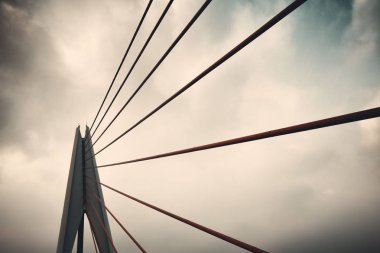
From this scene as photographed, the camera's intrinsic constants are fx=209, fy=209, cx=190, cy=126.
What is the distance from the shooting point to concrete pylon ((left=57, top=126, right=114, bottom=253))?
363 cm

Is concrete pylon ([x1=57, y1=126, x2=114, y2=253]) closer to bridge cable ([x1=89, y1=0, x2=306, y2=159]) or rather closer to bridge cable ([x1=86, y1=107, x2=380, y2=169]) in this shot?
bridge cable ([x1=89, y1=0, x2=306, y2=159])

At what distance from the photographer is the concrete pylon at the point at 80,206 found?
363 cm

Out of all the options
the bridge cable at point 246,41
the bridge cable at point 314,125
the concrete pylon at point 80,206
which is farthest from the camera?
the concrete pylon at point 80,206

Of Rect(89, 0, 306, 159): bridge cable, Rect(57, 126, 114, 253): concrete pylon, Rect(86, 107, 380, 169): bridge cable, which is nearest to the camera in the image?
Rect(86, 107, 380, 169): bridge cable

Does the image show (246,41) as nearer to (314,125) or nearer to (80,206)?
(314,125)

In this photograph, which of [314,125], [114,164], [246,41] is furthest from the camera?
[114,164]

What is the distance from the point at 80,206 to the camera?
13.4 feet

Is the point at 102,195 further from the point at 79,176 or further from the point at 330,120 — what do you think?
the point at 330,120

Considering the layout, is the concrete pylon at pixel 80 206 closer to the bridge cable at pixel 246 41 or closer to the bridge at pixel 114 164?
the bridge at pixel 114 164

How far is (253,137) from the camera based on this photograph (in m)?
0.83

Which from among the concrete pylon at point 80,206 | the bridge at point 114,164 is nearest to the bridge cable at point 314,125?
the bridge at point 114,164

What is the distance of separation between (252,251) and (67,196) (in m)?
4.31

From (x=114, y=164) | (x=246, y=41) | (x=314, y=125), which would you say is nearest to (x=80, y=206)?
(x=114, y=164)

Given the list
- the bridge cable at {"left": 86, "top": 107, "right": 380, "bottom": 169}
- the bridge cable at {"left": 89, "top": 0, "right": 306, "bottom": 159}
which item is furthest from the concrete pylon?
the bridge cable at {"left": 86, "top": 107, "right": 380, "bottom": 169}
